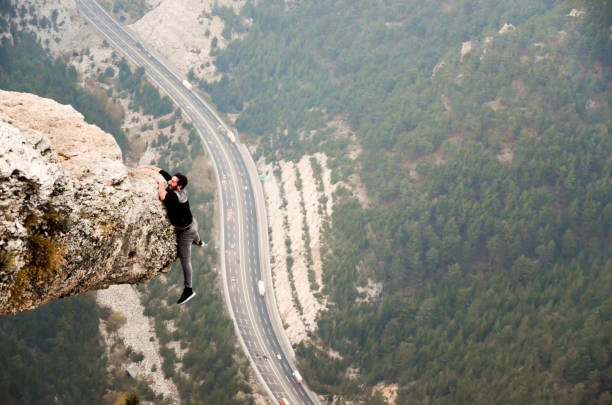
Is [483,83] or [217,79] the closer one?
[483,83]

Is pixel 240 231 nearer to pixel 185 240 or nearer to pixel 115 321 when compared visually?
pixel 115 321

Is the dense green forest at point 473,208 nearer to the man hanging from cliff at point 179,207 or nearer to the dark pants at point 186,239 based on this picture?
the dark pants at point 186,239

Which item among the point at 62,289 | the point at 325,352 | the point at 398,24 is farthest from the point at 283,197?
the point at 62,289

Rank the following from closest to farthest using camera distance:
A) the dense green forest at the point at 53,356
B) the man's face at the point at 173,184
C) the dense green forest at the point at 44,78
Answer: the man's face at the point at 173,184 < the dense green forest at the point at 53,356 < the dense green forest at the point at 44,78

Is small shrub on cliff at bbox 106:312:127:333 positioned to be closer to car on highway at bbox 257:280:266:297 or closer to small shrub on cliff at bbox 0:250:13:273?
car on highway at bbox 257:280:266:297

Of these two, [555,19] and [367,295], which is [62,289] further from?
[555,19]

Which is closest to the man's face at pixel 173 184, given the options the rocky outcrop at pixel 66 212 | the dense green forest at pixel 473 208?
the rocky outcrop at pixel 66 212

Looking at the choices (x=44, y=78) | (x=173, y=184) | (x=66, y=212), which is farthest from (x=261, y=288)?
(x=66, y=212)
